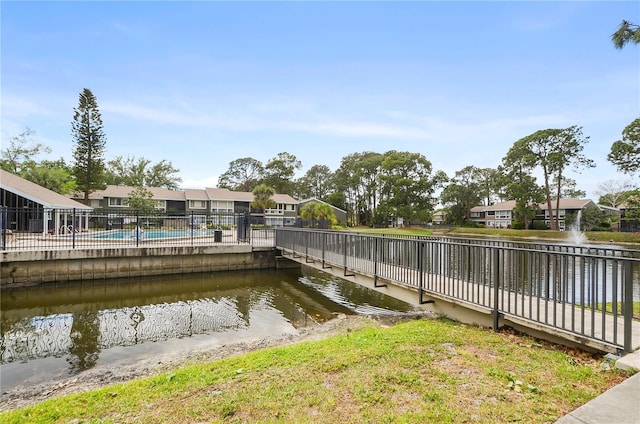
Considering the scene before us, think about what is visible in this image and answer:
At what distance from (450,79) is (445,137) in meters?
12.3

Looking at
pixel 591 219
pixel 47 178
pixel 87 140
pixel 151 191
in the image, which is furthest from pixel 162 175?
pixel 591 219

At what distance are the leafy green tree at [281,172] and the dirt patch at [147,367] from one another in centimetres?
6416

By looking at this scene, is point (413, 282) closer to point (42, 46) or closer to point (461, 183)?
point (42, 46)

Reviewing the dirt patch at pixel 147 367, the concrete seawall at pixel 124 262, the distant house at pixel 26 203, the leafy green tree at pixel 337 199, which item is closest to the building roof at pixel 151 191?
the distant house at pixel 26 203

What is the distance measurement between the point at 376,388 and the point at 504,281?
9.66 feet

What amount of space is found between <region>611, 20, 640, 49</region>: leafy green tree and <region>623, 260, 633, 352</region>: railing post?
910cm

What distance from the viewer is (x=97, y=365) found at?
6.00 metres

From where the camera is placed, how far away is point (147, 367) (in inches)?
218

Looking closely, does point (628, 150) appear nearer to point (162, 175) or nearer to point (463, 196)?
point (463, 196)

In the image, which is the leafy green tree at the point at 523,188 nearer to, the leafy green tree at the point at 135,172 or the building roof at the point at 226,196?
the building roof at the point at 226,196

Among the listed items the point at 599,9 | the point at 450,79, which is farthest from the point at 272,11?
the point at 599,9

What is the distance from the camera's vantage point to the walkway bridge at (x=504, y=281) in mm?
3732

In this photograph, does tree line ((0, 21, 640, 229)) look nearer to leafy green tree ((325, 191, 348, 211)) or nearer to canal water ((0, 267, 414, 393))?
leafy green tree ((325, 191, 348, 211))

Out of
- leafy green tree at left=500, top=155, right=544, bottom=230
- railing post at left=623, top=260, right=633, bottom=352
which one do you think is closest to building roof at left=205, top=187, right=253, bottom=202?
leafy green tree at left=500, top=155, right=544, bottom=230
